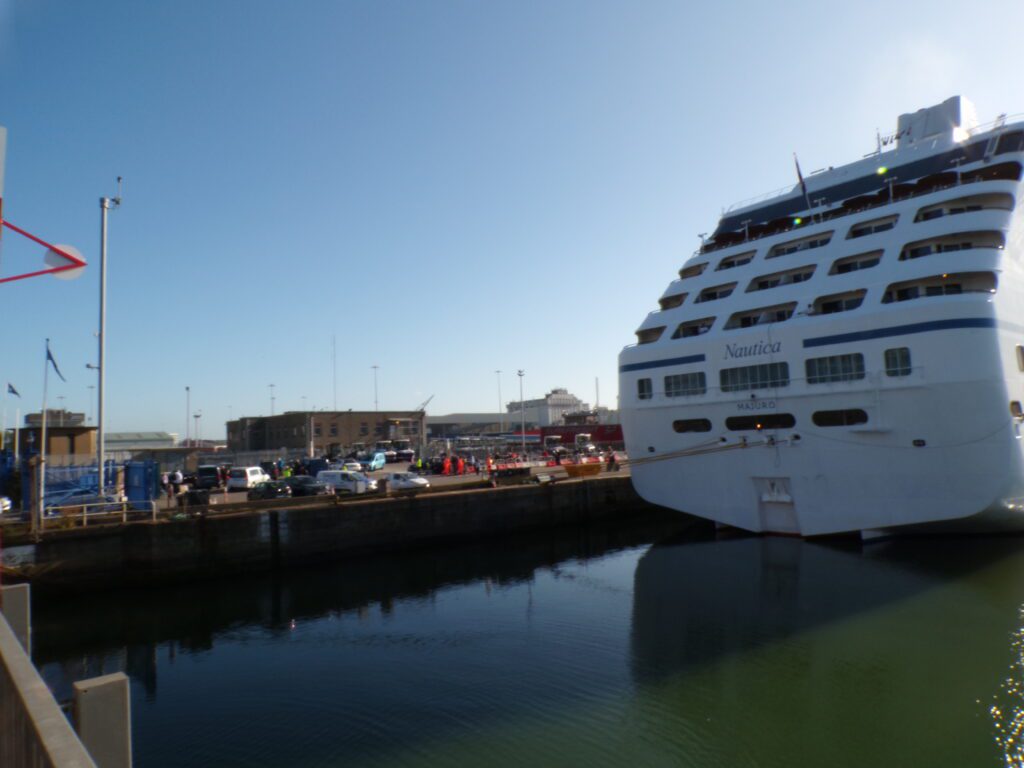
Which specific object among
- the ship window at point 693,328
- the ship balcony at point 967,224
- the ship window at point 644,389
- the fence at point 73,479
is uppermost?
the ship balcony at point 967,224

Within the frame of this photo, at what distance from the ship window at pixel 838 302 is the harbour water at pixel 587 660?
7.88 meters

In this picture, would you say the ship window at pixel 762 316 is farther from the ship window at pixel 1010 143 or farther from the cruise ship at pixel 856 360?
the ship window at pixel 1010 143

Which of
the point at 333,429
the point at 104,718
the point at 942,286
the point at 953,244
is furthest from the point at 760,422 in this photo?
the point at 333,429

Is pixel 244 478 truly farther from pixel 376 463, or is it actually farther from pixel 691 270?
pixel 691 270

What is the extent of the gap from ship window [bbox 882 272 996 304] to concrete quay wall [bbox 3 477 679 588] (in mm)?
17903

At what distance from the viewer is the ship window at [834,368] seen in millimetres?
20562

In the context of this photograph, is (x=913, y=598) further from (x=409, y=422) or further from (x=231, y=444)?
(x=231, y=444)

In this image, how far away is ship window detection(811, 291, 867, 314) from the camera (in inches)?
864

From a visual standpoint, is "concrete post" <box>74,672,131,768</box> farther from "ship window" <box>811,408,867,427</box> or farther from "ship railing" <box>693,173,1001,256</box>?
"ship railing" <box>693,173,1001,256</box>

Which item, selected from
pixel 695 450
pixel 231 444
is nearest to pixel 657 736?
pixel 695 450

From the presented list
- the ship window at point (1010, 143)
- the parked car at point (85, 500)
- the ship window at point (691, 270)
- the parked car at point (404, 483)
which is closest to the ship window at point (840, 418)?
the ship window at point (691, 270)

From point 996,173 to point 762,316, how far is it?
9.86 m

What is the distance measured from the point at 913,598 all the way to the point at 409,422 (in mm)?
68957

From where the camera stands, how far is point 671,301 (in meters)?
28.5
